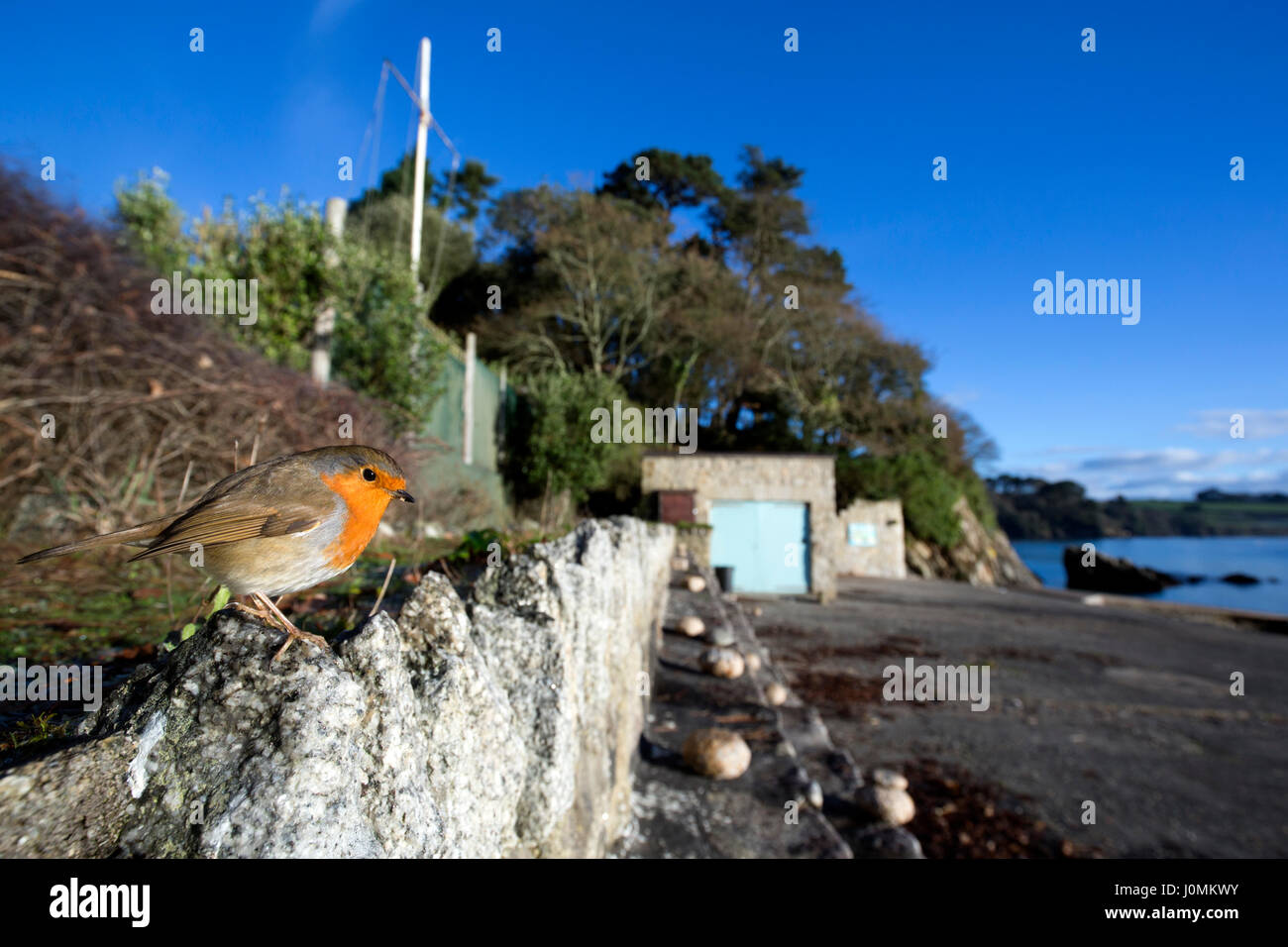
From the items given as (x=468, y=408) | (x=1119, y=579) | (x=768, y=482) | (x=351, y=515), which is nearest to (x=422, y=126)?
(x=468, y=408)

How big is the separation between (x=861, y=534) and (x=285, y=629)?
25365mm

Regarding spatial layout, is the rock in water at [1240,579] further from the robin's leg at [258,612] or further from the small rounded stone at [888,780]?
the robin's leg at [258,612]

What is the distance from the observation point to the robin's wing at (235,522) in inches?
45.6

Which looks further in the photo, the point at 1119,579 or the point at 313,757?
the point at 1119,579

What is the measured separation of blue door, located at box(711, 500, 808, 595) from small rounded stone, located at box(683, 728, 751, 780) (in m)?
13.1

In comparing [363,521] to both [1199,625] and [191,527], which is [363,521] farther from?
[1199,625]

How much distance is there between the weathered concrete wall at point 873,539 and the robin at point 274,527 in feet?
80.7

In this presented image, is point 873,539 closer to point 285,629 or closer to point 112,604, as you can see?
point 112,604

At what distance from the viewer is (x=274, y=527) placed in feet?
3.84

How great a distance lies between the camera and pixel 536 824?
6.85 feet

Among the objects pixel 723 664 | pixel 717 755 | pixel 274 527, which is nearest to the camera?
pixel 274 527

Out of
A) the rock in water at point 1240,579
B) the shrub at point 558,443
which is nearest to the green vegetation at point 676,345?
the shrub at point 558,443

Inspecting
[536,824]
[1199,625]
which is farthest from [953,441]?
[536,824]
